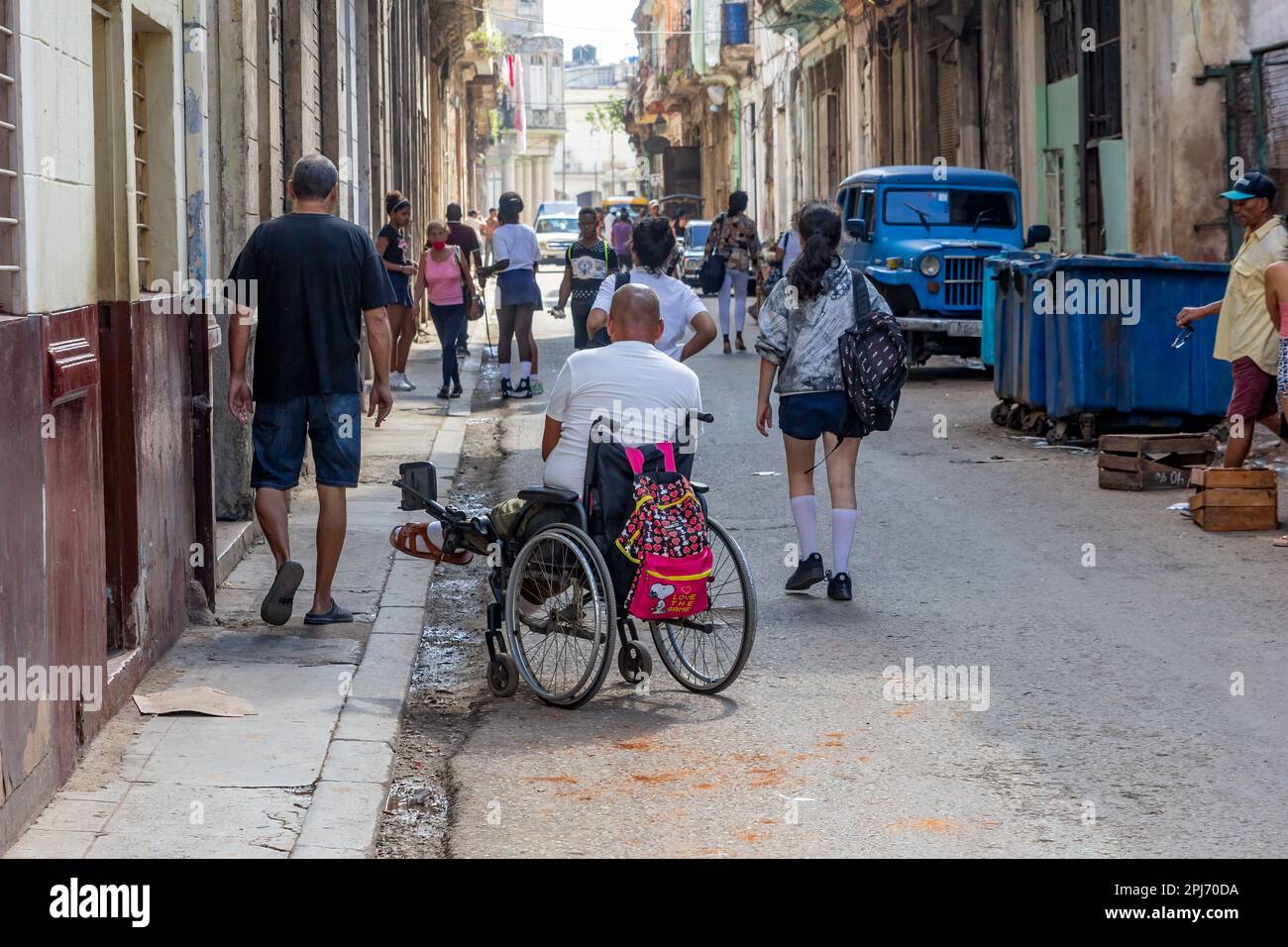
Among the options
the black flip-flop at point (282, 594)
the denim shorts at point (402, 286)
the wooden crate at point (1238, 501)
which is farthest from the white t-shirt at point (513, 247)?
the black flip-flop at point (282, 594)

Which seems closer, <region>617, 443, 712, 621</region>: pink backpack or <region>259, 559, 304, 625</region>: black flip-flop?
<region>617, 443, 712, 621</region>: pink backpack

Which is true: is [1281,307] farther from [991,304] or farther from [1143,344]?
[991,304]

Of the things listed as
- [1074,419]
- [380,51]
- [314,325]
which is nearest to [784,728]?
[314,325]

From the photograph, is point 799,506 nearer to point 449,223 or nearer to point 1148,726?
point 1148,726

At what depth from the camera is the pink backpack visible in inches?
245

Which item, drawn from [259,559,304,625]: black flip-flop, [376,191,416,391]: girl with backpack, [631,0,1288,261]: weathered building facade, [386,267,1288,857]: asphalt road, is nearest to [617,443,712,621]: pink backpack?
[386,267,1288,857]: asphalt road

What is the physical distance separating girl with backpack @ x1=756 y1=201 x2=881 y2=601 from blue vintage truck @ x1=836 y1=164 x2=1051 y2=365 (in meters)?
9.70

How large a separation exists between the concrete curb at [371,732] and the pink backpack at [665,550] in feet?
3.17

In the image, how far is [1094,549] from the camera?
9453 mm

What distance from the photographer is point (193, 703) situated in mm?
6254

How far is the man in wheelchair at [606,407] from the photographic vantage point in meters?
6.50

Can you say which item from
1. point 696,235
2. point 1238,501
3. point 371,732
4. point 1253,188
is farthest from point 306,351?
point 696,235

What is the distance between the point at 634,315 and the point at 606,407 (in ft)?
1.24

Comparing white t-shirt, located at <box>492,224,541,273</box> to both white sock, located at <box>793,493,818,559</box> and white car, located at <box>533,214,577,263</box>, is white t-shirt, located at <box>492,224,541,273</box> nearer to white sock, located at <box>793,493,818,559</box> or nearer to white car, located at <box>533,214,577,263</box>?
white sock, located at <box>793,493,818,559</box>
